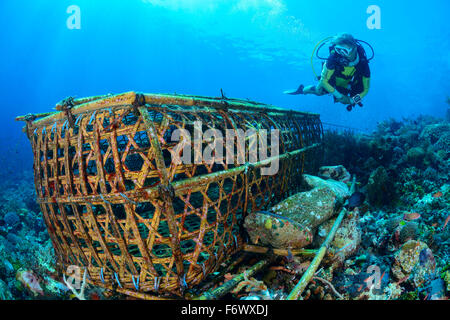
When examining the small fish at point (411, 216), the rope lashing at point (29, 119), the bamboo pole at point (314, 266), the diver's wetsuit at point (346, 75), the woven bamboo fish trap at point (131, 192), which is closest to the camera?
the woven bamboo fish trap at point (131, 192)

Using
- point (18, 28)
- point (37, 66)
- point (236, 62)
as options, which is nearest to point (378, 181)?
point (236, 62)

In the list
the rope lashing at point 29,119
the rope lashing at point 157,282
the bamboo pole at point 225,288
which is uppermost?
the rope lashing at point 29,119

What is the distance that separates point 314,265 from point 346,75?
668 cm

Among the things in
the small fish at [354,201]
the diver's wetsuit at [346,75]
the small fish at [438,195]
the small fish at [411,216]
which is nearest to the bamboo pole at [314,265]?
the small fish at [354,201]

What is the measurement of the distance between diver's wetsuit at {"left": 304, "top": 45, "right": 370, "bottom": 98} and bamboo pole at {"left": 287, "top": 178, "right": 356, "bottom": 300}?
4820 mm

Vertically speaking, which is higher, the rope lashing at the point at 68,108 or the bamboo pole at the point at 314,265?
the rope lashing at the point at 68,108

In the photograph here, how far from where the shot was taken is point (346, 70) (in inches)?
281

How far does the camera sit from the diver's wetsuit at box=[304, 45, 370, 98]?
22.7 feet

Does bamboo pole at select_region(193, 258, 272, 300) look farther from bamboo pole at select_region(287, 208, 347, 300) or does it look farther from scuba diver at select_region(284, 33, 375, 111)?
scuba diver at select_region(284, 33, 375, 111)

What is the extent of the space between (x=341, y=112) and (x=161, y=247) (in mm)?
71259

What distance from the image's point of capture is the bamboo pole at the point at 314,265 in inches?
114

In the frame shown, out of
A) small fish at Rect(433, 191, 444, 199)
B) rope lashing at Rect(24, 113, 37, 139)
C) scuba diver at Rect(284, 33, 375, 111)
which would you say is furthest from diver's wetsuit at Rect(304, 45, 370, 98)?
rope lashing at Rect(24, 113, 37, 139)

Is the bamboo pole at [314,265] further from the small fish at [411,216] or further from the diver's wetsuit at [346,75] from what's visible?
the diver's wetsuit at [346,75]

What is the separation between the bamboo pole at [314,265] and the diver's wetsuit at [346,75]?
15.8 feet
